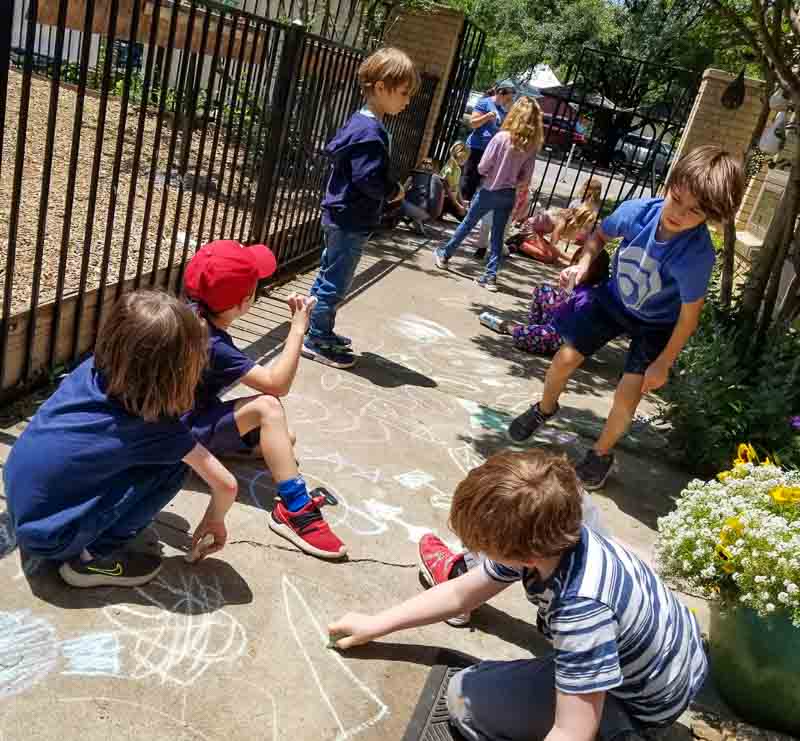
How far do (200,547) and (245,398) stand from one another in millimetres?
563

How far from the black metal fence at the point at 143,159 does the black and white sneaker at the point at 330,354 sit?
31.1 inches

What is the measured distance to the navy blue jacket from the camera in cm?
449

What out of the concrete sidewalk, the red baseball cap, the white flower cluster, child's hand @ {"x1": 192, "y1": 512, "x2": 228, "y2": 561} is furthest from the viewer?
the red baseball cap

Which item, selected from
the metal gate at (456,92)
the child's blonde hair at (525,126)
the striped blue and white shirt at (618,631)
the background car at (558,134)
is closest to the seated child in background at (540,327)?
the child's blonde hair at (525,126)

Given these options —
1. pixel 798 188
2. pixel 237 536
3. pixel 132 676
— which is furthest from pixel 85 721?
pixel 798 188

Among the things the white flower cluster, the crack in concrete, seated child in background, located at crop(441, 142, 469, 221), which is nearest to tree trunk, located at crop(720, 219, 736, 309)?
the white flower cluster

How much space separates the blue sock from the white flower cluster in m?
1.21

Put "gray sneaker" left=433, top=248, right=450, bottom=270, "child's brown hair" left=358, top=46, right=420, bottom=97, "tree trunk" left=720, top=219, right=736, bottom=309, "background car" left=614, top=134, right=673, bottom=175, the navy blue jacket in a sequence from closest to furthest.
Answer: "child's brown hair" left=358, top=46, right=420, bottom=97 → the navy blue jacket → "tree trunk" left=720, top=219, right=736, bottom=309 → "gray sneaker" left=433, top=248, right=450, bottom=270 → "background car" left=614, top=134, right=673, bottom=175

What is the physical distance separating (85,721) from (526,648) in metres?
1.38

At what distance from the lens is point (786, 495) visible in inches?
104

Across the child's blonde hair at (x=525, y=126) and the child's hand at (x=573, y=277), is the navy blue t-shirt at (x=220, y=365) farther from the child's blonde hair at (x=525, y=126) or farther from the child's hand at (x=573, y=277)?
the child's blonde hair at (x=525, y=126)

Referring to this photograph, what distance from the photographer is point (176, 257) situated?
530 cm

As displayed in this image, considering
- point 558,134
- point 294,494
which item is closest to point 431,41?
point 294,494

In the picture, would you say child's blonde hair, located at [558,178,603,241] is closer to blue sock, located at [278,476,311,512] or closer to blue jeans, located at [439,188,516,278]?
blue jeans, located at [439,188,516,278]
